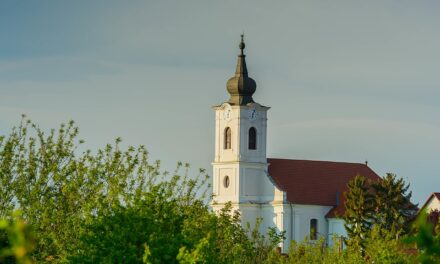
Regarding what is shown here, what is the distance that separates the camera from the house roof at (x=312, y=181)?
102500 millimetres

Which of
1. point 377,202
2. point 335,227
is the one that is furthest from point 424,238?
point 335,227

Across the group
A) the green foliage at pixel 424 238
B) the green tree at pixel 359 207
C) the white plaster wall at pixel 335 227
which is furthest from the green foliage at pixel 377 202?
the green foliage at pixel 424 238

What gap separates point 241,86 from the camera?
103562 millimetres

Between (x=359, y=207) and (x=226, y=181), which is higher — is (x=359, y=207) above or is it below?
below

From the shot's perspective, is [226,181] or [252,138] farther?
[252,138]

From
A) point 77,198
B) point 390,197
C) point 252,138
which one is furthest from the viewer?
point 252,138

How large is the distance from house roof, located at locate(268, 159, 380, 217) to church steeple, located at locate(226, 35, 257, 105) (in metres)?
6.61

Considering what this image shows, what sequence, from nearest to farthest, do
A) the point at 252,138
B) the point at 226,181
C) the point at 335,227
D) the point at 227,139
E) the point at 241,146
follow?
the point at 335,227 < the point at 226,181 < the point at 241,146 < the point at 227,139 < the point at 252,138

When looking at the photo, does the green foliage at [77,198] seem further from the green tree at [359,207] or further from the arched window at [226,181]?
the arched window at [226,181]

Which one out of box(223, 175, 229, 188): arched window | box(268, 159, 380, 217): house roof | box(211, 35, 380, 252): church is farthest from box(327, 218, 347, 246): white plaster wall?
box(223, 175, 229, 188): arched window

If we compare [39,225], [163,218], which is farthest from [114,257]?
[39,225]

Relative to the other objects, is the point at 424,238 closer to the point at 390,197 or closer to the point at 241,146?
the point at 390,197

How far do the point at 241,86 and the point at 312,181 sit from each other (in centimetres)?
1126

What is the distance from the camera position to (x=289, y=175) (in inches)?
4092
